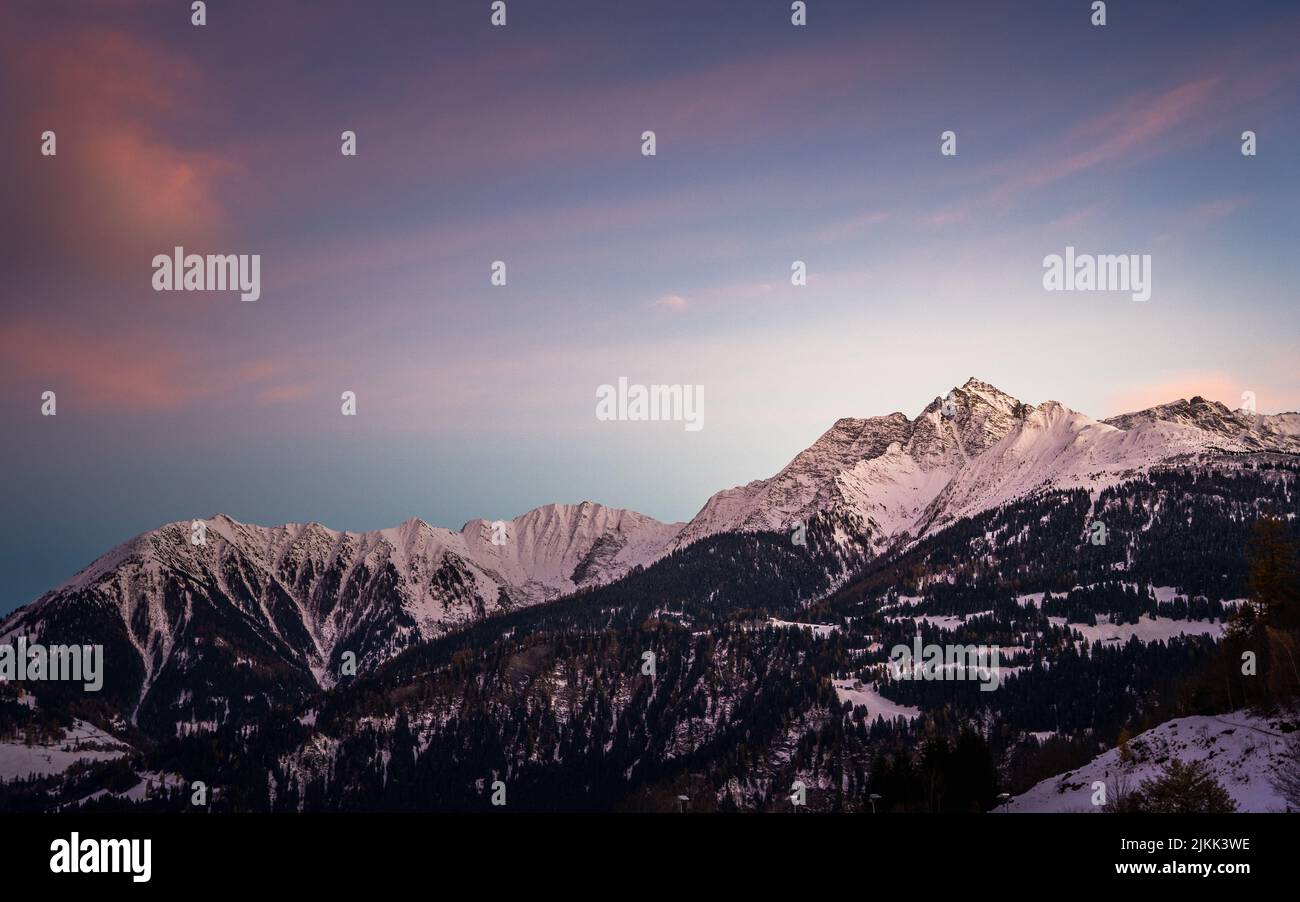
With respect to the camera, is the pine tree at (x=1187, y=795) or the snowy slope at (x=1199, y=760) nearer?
the pine tree at (x=1187, y=795)

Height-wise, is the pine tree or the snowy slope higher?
the pine tree

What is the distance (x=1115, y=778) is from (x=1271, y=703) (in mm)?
15979

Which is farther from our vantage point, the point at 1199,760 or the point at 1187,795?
the point at 1199,760

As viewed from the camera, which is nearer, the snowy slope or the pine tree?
the pine tree

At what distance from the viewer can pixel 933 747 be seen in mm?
117688

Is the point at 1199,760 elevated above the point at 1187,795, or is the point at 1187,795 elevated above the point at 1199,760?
the point at 1187,795

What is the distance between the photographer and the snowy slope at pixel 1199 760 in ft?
251

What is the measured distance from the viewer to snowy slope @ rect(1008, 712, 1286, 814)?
76500 mm

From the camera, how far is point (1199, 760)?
278 ft
